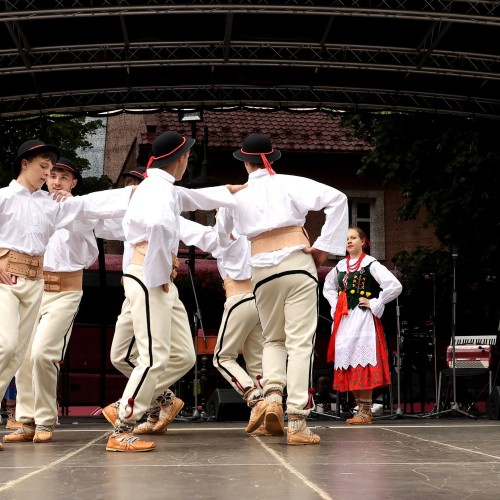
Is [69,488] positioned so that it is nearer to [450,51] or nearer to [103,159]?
[450,51]

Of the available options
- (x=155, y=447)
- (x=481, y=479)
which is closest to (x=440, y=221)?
(x=155, y=447)

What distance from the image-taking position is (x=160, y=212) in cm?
629

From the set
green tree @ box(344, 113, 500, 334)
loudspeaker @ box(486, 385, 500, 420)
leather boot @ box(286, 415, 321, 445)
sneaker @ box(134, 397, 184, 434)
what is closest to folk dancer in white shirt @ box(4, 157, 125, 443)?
sneaker @ box(134, 397, 184, 434)

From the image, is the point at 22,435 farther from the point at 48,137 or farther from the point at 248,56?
the point at 48,137

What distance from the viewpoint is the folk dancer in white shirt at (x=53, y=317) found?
23.7ft

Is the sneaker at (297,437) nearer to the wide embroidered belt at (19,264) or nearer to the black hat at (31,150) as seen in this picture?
the wide embroidered belt at (19,264)

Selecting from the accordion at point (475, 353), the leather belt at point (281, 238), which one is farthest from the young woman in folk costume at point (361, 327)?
the leather belt at point (281, 238)

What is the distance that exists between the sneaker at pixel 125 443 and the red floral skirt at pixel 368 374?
4008 mm

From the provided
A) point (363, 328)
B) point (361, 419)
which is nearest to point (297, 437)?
point (361, 419)

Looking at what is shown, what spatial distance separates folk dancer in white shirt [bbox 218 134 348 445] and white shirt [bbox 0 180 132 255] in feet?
2.84

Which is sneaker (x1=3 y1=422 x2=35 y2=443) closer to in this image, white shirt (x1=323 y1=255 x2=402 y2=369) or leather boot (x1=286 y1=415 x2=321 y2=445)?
leather boot (x1=286 y1=415 x2=321 y2=445)

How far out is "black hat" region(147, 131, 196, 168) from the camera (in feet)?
21.7

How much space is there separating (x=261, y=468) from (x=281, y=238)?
2.14m

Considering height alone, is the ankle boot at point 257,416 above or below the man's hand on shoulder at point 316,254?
below
